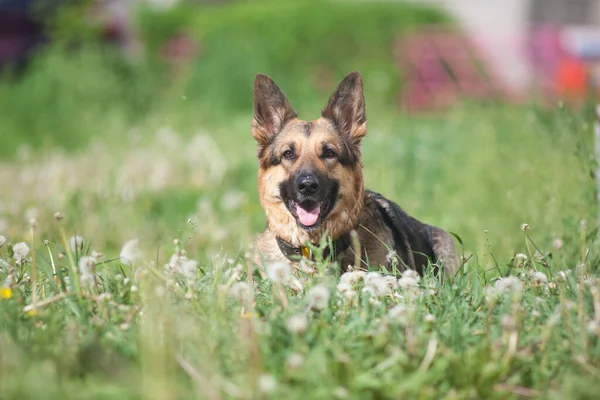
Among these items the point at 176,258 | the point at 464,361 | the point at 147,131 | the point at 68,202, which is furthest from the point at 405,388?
the point at 147,131

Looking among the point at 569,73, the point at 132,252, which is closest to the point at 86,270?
the point at 132,252

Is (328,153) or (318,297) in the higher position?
(328,153)

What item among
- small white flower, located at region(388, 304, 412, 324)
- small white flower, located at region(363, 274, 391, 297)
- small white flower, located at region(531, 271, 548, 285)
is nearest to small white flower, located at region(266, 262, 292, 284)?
small white flower, located at region(363, 274, 391, 297)

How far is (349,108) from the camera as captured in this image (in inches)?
177

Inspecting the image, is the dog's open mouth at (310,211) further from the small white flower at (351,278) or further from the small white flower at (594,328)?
the small white flower at (594,328)

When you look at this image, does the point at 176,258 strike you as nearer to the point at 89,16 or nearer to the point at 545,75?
the point at 89,16

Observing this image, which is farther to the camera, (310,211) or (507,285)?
(310,211)

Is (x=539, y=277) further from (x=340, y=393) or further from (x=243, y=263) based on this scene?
(x=243, y=263)

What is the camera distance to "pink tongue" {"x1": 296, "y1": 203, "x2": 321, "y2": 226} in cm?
422

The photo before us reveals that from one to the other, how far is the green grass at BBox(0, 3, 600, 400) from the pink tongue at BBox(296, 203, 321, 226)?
373 mm

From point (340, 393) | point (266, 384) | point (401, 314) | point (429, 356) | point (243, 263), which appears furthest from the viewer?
point (243, 263)

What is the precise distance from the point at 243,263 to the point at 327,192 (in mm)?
712

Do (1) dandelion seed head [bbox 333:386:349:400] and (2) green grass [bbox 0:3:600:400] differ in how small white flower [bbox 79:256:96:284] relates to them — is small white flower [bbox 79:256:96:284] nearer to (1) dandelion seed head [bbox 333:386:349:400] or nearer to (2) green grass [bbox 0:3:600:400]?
(2) green grass [bbox 0:3:600:400]

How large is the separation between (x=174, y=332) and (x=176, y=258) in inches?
30.8
